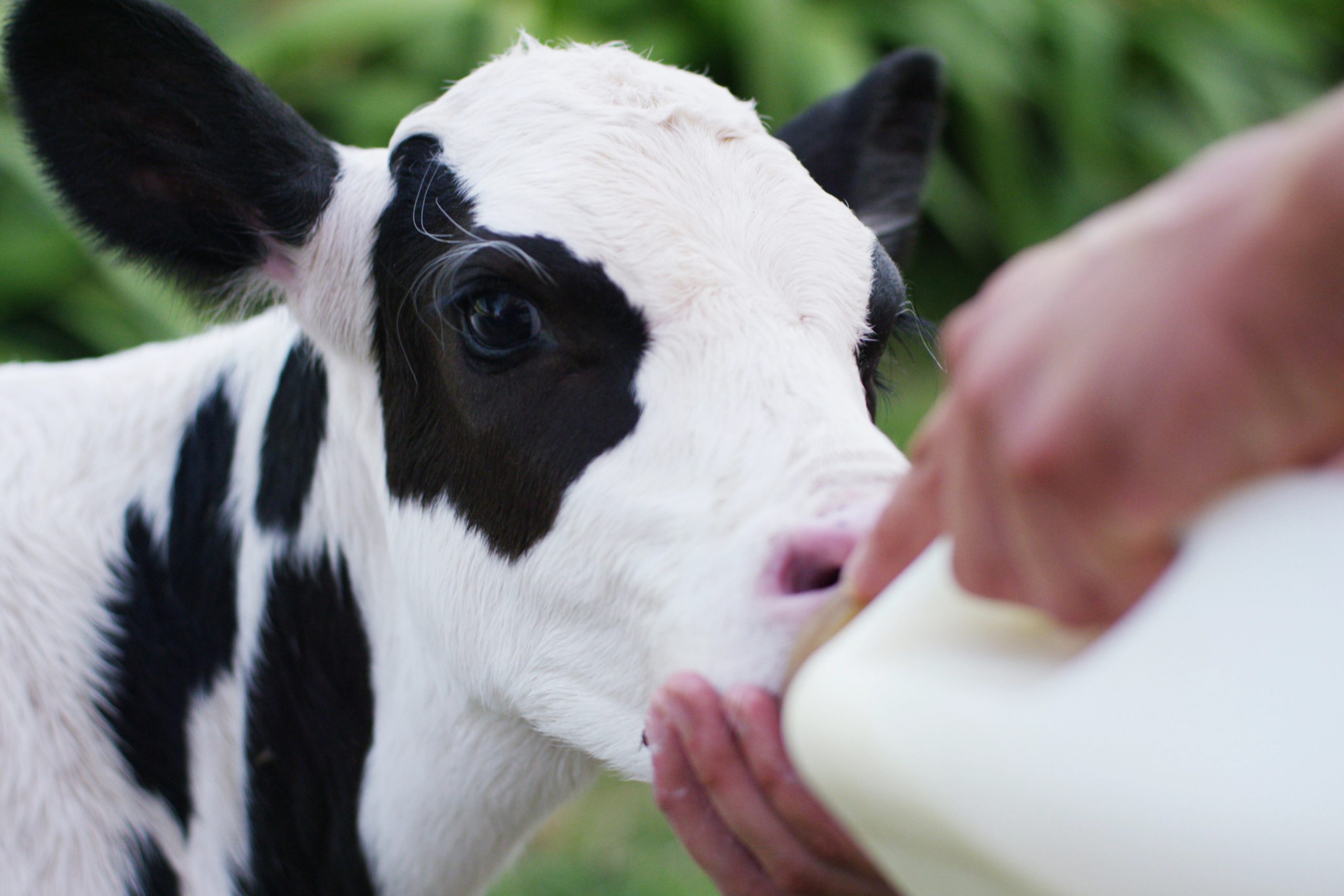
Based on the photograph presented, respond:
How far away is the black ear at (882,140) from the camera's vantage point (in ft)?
7.95

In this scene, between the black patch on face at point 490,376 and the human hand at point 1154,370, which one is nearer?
the human hand at point 1154,370

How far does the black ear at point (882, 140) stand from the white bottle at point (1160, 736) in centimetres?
170

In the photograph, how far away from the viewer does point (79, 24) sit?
1.77 m

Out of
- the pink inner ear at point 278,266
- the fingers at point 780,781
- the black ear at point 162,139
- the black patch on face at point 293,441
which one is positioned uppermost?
the black ear at point 162,139

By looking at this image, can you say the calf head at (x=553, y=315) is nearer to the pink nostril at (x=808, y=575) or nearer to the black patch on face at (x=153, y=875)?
the pink nostril at (x=808, y=575)

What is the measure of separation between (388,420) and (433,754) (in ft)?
1.60

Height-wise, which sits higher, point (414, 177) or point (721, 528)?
point (414, 177)

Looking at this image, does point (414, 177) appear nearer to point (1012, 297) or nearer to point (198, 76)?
point (198, 76)

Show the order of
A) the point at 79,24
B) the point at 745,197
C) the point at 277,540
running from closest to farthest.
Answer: the point at 745,197 < the point at 79,24 < the point at 277,540

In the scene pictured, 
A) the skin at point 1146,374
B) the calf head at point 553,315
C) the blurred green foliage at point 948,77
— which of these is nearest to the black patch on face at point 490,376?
the calf head at point 553,315

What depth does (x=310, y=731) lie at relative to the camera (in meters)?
1.87

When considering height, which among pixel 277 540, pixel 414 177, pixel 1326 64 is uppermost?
pixel 414 177

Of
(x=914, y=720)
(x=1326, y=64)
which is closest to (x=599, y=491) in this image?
(x=914, y=720)

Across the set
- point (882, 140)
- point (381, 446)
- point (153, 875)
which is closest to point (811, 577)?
point (381, 446)
